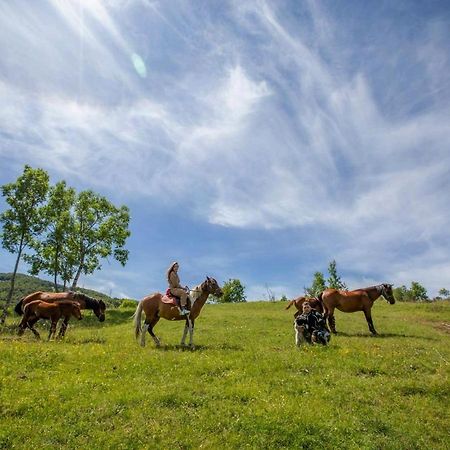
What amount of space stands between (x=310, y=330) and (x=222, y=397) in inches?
366

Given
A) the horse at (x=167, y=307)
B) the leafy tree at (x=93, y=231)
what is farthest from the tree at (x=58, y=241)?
the horse at (x=167, y=307)

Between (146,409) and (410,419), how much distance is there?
804 centimetres

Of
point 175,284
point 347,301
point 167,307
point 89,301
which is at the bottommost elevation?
point 167,307

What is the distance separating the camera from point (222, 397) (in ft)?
45.5

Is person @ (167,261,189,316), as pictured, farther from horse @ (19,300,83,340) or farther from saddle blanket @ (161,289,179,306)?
horse @ (19,300,83,340)

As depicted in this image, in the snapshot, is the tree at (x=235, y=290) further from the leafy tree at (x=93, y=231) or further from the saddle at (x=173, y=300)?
the saddle at (x=173, y=300)

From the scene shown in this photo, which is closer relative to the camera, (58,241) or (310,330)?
(310,330)

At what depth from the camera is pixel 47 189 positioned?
53719 millimetres

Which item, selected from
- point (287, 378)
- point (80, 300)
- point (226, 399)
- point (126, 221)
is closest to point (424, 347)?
point (287, 378)

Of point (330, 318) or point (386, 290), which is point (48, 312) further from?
point (386, 290)

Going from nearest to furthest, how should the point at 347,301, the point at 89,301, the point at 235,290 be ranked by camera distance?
the point at 347,301
the point at 89,301
the point at 235,290

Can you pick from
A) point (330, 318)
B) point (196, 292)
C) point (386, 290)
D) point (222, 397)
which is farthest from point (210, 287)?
point (386, 290)

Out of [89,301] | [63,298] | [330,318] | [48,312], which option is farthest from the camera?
[89,301]

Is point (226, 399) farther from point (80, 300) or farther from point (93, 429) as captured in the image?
point (80, 300)
